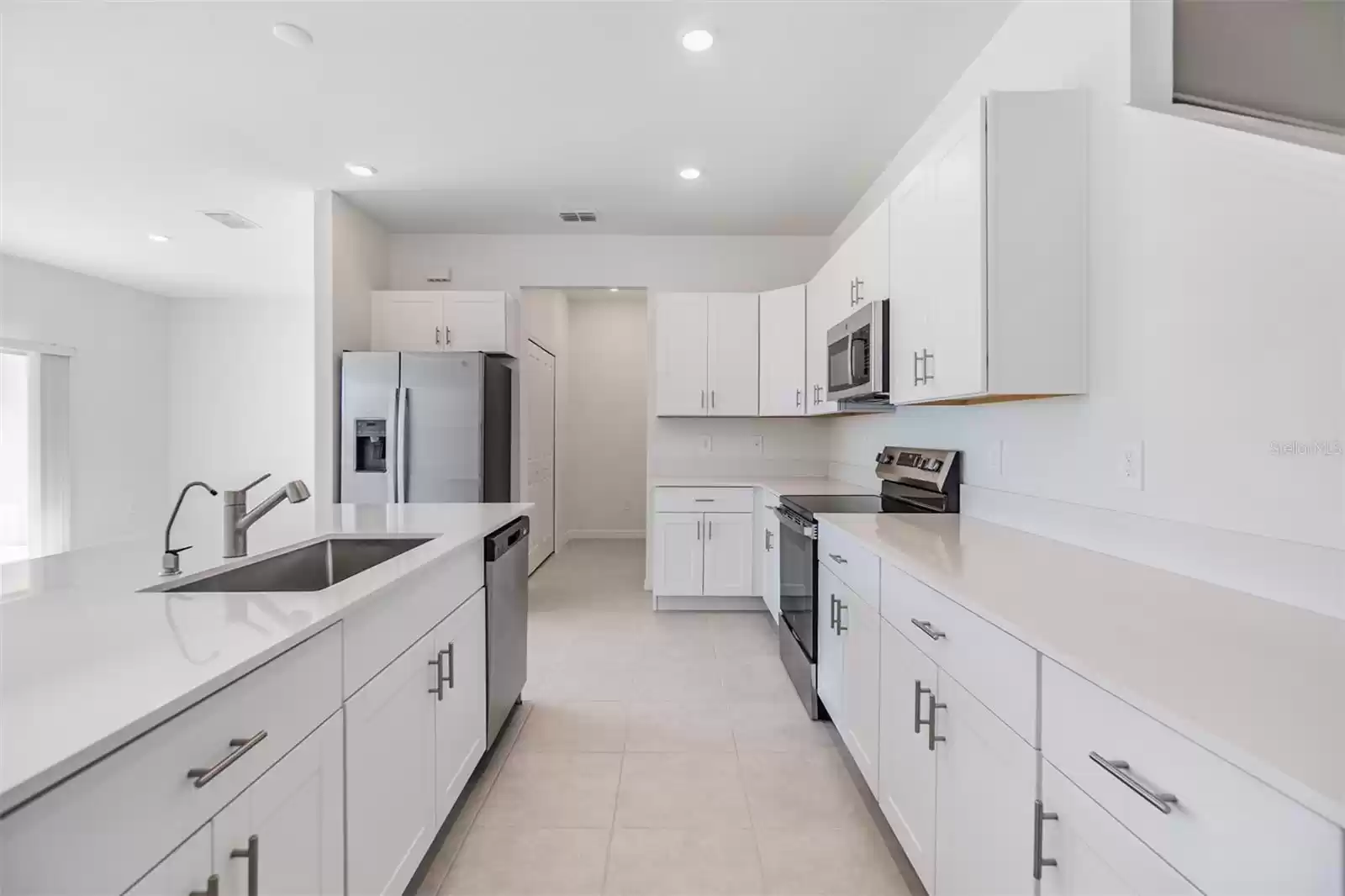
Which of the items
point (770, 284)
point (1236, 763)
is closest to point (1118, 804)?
point (1236, 763)

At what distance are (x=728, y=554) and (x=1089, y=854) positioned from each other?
10.6 feet

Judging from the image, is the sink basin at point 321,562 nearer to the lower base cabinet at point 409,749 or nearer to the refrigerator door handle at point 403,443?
the lower base cabinet at point 409,749

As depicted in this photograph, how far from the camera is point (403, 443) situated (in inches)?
154

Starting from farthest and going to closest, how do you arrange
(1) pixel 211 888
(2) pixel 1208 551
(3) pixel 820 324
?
(3) pixel 820 324 → (2) pixel 1208 551 → (1) pixel 211 888

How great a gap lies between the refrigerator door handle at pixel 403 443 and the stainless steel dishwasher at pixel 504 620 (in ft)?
5.26

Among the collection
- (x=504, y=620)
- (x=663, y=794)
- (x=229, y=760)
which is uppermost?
(x=229, y=760)

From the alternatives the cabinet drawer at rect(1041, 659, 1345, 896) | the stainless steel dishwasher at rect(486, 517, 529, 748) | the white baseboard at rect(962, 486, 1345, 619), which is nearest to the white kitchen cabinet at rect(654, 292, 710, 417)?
the stainless steel dishwasher at rect(486, 517, 529, 748)

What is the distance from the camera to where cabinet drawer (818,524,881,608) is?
1894 millimetres

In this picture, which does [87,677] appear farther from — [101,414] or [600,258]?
[101,414]

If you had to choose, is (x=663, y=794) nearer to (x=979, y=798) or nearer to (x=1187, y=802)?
(x=979, y=798)

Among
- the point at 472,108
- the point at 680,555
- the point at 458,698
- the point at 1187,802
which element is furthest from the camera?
the point at 680,555

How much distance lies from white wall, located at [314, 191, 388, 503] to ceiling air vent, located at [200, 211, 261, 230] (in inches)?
33.3

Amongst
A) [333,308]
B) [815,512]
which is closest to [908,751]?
[815,512]

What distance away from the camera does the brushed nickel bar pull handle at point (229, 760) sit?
815 mm
